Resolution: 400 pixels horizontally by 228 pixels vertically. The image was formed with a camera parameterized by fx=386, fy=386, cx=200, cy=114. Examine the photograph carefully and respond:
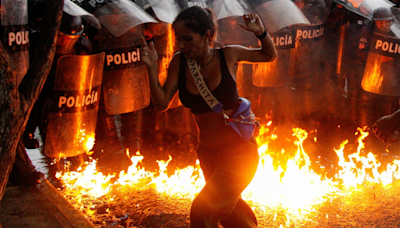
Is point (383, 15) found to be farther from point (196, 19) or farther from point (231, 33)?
point (196, 19)

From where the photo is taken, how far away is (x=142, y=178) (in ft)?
16.1

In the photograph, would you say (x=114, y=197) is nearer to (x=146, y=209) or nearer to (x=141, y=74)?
(x=146, y=209)

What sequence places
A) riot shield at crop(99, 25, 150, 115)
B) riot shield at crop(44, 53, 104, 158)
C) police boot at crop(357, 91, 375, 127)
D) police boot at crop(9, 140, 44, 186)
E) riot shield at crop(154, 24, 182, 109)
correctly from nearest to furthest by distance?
riot shield at crop(44, 53, 104, 158) < police boot at crop(9, 140, 44, 186) < riot shield at crop(99, 25, 150, 115) < riot shield at crop(154, 24, 182, 109) < police boot at crop(357, 91, 375, 127)

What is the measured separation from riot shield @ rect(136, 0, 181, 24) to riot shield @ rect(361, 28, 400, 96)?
9.95 ft

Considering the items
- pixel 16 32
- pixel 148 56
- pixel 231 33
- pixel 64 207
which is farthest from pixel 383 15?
pixel 64 207

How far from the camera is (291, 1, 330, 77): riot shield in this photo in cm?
625

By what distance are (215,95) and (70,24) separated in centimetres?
188

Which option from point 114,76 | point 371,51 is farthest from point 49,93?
point 371,51

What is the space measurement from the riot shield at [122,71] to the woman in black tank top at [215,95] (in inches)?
72.1

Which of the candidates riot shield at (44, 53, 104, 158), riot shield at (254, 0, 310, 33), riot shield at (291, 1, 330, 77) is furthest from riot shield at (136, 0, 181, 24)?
riot shield at (291, 1, 330, 77)

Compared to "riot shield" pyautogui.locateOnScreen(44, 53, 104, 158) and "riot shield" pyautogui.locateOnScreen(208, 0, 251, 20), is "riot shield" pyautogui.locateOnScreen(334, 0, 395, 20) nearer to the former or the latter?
"riot shield" pyautogui.locateOnScreen(208, 0, 251, 20)

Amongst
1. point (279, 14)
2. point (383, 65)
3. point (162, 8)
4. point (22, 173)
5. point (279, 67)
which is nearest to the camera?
point (22, 173)

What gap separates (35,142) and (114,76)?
1.40m

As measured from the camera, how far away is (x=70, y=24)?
3.84m
